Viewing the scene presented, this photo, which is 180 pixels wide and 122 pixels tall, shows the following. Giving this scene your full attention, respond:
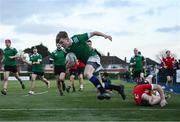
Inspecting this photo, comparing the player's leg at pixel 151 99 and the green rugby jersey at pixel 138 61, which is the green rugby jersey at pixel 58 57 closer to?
the green rugby jersey at pixel 138 61

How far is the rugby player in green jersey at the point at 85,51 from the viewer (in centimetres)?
1246

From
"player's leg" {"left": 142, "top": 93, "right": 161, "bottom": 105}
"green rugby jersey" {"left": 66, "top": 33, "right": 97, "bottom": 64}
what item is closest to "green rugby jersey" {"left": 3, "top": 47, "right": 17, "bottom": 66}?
"green rugby jersey" {"left": 66, "top": 33, "right": 97, "bottom": 64}

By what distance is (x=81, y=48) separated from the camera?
1277cm

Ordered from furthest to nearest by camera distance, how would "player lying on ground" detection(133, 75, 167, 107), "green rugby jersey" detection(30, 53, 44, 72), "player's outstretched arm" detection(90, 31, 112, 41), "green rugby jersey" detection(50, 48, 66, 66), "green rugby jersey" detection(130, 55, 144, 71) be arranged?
"green rugby jersey" detection(130, 55, 144, 71)
"green rugby jersey" detection(30, 53, 44, 72)
"green rugby jersey" detection(50, 48, 66, 66)
"player lying on ground" detection(133, 75, 167, 107)
"player's outstretched arm" detection(90, 31, 112, 41)

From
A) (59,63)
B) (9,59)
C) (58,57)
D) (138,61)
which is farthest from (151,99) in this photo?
(138,61)

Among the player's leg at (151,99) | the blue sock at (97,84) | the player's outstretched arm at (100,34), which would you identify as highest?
the player's outstretched arm at (100,34)

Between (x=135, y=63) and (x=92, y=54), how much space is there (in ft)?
41.8

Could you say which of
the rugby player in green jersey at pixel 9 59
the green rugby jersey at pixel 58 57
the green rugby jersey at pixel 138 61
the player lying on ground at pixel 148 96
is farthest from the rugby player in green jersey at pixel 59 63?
the player lying on ground at pixel 148 96

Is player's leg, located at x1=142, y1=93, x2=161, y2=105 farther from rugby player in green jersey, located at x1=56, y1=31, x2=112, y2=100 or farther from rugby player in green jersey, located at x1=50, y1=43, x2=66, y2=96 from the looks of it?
rugby player in green jersey, located at x1=50, y1=43, x2=66, y2=96

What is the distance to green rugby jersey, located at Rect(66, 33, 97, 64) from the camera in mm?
12613

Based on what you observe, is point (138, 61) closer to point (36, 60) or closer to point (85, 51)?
point (36, 60)

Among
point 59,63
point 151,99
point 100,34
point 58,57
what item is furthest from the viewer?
point 58,57

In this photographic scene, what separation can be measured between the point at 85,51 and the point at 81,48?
147 millimetres

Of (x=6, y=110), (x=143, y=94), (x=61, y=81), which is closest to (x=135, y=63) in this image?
(x=61, y=81)
